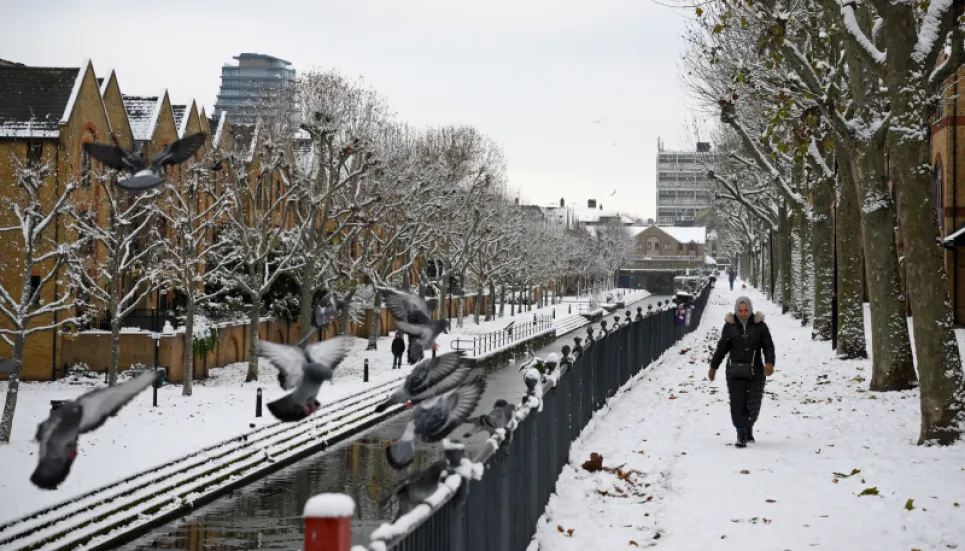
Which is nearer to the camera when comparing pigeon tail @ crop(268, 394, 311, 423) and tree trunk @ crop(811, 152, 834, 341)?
pigeon tail @ crop(268, 394, 311, 423)

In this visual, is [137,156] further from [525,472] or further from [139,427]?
[139,427]

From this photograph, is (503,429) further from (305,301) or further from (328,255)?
(328,255)

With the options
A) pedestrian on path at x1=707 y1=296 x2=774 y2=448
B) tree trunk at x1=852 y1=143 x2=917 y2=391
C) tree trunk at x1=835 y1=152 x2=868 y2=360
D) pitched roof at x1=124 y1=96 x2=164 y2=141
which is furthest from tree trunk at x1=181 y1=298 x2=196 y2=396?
pedestrian on path at x1=707 y1=296 x2=774 y2=448

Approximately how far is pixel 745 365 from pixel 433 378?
8.49 meters

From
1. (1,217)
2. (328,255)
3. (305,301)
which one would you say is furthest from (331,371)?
(328,255)

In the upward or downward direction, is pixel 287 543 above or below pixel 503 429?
below

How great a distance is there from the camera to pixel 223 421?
77.6 feet

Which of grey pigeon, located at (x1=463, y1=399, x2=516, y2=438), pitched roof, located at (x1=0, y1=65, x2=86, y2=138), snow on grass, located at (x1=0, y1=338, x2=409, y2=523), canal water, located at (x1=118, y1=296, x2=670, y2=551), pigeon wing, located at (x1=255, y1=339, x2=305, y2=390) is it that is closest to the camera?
pigeon wing, located at (x1=255, y1=339, x2=305, y2=390)

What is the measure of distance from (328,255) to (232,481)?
20.1 m

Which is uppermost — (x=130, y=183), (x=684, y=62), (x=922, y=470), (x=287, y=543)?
(x=684, y=62)

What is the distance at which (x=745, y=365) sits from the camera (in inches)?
484

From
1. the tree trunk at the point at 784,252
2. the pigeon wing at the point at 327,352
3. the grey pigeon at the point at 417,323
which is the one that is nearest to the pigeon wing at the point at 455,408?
the grey pigeon at the point at 417,323

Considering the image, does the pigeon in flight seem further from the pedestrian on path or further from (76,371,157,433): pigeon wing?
the pedestrian on path

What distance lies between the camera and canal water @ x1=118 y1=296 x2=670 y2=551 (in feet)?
50.8
